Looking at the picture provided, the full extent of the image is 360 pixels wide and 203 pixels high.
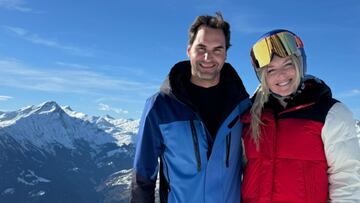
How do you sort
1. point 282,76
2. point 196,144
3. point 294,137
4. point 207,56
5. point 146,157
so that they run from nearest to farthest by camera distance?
point 294,137 < point 282,76 < point 196,144 < point 146,157 < point 207,56

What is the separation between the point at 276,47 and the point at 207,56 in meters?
1.42

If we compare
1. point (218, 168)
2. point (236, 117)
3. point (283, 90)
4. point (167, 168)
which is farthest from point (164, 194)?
point (283, 90)

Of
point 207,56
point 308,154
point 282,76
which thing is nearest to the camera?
point 308,154

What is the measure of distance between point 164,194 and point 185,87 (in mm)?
2018

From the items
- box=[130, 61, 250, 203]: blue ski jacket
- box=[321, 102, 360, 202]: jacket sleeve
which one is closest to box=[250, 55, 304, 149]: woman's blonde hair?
box=[130, 61, 250, 203]: blue ski jacket

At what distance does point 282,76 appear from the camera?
23.1 ft

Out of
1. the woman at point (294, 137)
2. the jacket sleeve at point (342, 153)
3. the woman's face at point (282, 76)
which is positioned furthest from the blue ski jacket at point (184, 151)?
the jacket sleeve at point (342, 153)

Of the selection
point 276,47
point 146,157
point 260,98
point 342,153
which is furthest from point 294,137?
point 146,157

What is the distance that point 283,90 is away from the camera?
7059mm

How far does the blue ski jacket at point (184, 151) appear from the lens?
7398 millimetres

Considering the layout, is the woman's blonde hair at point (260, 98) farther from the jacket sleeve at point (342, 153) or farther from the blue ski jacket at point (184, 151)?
the jacket sleeve at point (342, 153)

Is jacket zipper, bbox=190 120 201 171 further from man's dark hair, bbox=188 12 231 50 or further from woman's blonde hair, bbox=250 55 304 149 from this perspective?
man's dark hair, bbox=188 12 231 50

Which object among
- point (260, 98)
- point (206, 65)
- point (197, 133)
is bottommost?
point (197, 133)

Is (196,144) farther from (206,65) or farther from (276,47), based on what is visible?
(276,47)
